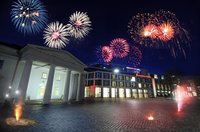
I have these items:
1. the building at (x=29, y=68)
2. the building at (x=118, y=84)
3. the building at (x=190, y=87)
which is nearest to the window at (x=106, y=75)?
the building at (x=118, y=84)

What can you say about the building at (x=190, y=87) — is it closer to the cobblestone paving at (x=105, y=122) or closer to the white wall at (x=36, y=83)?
the cobblestone paving at (x=105, y=122)

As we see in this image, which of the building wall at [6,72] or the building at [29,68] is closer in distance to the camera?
the building at [29,68]

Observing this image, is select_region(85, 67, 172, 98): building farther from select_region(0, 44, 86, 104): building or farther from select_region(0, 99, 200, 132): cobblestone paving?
select_region(0, 99, 200, 132): cobblestone paving

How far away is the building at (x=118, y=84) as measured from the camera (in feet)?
214

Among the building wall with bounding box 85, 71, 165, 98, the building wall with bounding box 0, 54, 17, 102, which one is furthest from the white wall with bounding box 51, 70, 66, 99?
the building wall with bounding box 85, 71, 165, 98

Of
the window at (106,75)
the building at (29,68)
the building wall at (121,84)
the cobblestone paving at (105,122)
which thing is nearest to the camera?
the cobblestone paving at (105,122)

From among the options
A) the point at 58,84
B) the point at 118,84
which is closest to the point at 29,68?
the point at 58,84

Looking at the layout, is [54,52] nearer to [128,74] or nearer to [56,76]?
[56,76]

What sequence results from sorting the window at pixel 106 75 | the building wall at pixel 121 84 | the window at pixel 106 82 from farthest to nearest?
the window at pixel 106 75
the window at pixel 106 82
the building wall at pixel 121 84

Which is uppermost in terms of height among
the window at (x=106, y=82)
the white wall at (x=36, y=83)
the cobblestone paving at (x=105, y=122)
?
the window at (x=106, y=82)

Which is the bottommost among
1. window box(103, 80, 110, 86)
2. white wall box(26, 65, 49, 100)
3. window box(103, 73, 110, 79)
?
white wall box(26, 65, 49, 100)

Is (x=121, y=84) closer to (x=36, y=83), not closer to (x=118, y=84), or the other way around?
(x=118, y=84)

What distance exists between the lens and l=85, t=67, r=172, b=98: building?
6525 cm

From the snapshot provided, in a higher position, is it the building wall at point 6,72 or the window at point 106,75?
the window at point 106,75
